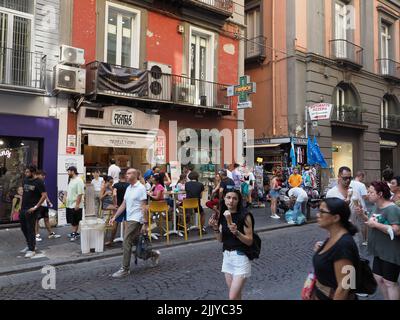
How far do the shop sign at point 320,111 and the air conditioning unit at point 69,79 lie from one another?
11072mm

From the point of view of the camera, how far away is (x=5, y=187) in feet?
38.1

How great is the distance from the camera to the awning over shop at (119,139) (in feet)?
42.9

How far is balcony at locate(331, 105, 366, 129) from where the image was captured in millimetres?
21391

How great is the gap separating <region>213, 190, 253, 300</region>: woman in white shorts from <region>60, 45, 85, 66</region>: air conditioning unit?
964 centimetres

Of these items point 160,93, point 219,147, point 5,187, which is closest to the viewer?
point 5,187

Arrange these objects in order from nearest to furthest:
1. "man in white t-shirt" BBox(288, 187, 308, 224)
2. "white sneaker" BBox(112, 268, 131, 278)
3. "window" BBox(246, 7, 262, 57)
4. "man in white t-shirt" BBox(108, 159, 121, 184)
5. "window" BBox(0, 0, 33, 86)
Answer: "white sneaker" BBox(112, 268, 131, 278), "window" BBox(0, 0, 33, 86), "man in white t-shirt" BBox(288, 187, 308, 224), "man in white t-shirt" BBox(108, 159, 121, 184), "window" BBox(246, 7, 262, 57)

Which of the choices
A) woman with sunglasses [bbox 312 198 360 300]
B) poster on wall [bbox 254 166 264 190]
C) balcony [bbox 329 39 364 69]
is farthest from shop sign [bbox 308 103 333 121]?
woman with sunglasses [bbox 312 198 360 300]

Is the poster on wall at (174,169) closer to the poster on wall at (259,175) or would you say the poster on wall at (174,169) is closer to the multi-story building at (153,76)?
the multi-story building at (153,76)

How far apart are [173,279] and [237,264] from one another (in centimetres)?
254

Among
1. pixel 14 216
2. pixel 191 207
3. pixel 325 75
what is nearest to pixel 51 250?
pixel 191 207

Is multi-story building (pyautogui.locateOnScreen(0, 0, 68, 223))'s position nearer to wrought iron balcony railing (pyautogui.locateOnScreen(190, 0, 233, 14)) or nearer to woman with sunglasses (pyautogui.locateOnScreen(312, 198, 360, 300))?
wrought iron balcony railing (pyautogui.locateOnScreen(190, 0, 233, 14))
